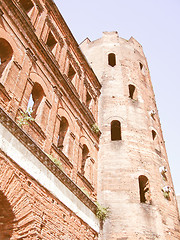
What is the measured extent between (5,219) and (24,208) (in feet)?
1.43

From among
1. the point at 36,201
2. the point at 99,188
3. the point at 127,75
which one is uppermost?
the point at 127,75

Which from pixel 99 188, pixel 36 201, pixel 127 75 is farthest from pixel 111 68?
pixel 36 201

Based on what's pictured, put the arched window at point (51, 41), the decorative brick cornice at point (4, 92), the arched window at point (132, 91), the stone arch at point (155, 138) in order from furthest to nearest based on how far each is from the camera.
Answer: the arched window at point (132, 91) < the stone arch at point (155, 138) < the arched window at point (51, 41) < the decorative brick cornice at point (4, 92)

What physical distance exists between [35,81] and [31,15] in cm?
275

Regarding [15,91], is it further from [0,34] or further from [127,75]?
[127,75]

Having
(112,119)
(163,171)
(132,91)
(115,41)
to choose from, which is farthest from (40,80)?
(115,41)

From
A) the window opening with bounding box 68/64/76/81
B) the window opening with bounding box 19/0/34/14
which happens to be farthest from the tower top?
the window opening with bounding box 19/0/34/14

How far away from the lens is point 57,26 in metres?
12.0

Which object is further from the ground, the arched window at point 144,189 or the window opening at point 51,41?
the window opening at point 51,41

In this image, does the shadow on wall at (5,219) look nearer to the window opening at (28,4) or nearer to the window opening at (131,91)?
the window opening at (28,4)

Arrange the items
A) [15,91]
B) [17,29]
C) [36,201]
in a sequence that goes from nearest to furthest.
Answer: [36,201]
[15,91]
[17,29]

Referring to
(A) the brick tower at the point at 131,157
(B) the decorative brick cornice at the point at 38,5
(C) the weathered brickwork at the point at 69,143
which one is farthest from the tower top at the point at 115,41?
(B) the decorative brick cornice at the point at 38,5

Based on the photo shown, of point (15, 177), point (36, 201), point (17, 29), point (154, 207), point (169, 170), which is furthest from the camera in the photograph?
point (169, 170)

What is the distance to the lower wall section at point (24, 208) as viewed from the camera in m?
5.96
